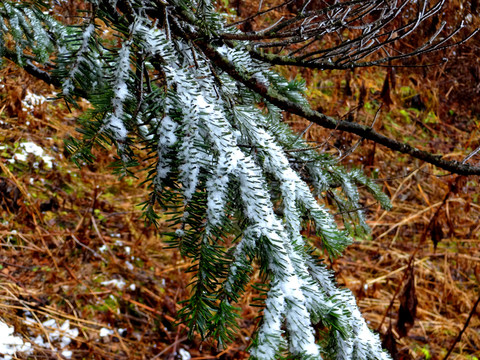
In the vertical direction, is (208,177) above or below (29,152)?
below

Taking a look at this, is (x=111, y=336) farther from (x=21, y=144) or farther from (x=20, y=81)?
(x=20, y=81)

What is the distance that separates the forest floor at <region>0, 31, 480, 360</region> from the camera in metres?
2.02

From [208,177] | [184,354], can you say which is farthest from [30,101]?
[208,177]

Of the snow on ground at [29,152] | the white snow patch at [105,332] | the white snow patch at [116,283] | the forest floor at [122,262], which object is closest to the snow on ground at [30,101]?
the forest floor at [122,262]

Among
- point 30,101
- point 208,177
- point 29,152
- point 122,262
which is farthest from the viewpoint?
point 30,101

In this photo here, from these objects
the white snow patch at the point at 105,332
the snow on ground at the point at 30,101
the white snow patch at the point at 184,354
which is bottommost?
the white snow patch at the point at 184,354

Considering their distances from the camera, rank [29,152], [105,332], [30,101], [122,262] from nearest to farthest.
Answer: [105,332] < [122,262] < [29,152] < [30,101]

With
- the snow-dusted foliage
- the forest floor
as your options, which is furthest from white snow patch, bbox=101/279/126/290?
the snow-dusted foliage

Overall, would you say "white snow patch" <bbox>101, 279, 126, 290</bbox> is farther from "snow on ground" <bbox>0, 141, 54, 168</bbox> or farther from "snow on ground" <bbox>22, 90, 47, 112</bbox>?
"snow on ground" <bbox>22, 90, 47, 112</bbox>

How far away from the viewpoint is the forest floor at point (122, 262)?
2.02 metres

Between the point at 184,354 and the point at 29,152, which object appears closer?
the point at 184,354

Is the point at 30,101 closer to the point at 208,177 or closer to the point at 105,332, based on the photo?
the point at 105,332

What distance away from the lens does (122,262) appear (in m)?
2.47

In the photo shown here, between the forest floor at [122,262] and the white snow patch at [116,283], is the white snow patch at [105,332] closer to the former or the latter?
the forest floor at [122,262]
